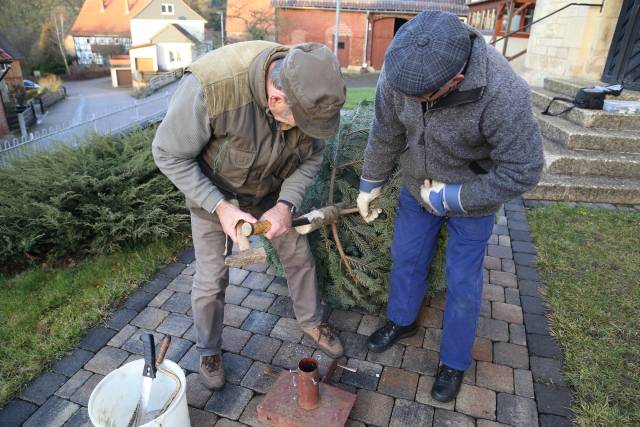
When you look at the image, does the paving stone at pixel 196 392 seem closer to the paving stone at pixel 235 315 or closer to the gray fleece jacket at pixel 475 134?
the paving stone at pixel 235 315

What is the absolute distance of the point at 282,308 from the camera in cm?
318

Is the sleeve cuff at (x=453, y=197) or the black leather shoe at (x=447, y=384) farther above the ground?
the sleeve cuff at (x=453, y=197)

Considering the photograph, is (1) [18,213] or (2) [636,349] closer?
(2) [636,349]

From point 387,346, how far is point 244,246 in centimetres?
119

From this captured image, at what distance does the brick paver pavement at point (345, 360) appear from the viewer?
2.34m

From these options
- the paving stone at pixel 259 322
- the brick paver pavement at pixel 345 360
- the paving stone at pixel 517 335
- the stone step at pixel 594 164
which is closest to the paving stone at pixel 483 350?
the brick paver pavement at pixel 345 360

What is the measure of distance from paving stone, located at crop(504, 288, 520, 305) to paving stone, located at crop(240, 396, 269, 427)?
1927mm

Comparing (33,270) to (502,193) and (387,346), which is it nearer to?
(387,346)

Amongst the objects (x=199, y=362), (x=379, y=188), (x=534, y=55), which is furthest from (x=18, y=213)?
(x=534, y=55)

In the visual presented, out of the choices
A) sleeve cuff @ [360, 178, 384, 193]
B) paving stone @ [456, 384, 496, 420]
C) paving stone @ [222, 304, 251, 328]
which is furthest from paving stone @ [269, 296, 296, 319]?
paving stone @ [456, 384, 496, 420]

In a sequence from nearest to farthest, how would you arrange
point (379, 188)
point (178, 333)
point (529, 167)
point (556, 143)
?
point (529, 167) < point (379, 188) < point (178, 333) < point (556, 143)

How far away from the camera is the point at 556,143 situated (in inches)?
227

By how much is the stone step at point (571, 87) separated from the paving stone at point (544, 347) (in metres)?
4.51

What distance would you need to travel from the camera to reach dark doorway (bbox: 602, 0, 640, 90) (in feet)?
21.3
